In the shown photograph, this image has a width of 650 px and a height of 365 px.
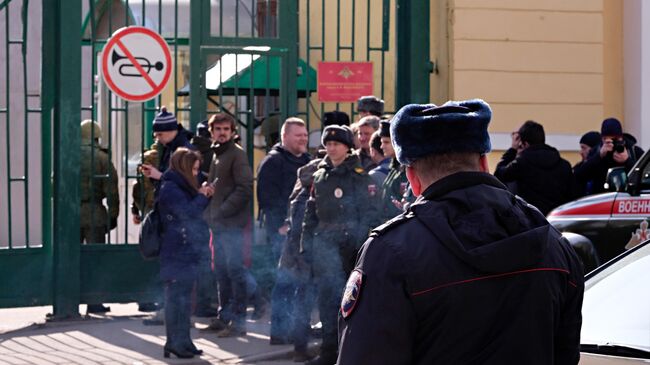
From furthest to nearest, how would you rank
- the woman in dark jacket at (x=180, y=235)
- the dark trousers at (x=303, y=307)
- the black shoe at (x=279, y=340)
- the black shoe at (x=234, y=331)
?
the black shoe at (x=234, y=331)
the black shoe at (x=279, y=340)
the dark trousers at (x=303, y=307)
the woman in dark jacket at (x=180, y=235)

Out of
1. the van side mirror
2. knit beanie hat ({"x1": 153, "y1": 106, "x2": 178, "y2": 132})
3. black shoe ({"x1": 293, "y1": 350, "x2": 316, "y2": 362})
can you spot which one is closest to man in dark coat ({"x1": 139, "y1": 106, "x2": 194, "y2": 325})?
knit beanie hat ({"x1": 153, "y1": 106, "x2": 178, "y2": 132})

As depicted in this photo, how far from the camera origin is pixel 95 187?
34.5 ft

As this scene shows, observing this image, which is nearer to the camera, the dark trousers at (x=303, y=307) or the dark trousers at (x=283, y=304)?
the dark trousers at (x=303, y=307)

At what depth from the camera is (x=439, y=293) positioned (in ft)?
8.37

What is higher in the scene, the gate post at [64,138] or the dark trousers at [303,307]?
the gate post at [64,138]

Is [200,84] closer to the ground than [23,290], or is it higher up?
higher up

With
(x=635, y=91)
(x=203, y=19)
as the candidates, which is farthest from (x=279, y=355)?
(x=635, y=91)

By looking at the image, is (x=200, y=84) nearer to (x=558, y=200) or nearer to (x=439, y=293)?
(x=558, y=200)

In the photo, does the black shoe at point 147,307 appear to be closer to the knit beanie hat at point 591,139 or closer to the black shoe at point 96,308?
the black shoe at point 96,308

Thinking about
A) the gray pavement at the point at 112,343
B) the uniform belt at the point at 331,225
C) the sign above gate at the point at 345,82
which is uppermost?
the sign above gate at the point at 345,82

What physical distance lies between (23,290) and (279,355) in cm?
264

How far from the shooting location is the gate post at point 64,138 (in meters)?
10.3

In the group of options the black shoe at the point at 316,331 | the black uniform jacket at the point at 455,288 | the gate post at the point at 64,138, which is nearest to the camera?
the black uniform jacket at the point at 455,288

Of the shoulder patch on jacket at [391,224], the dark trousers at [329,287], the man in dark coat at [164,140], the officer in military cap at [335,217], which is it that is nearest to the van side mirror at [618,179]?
the officer in military cap at [335,217]
